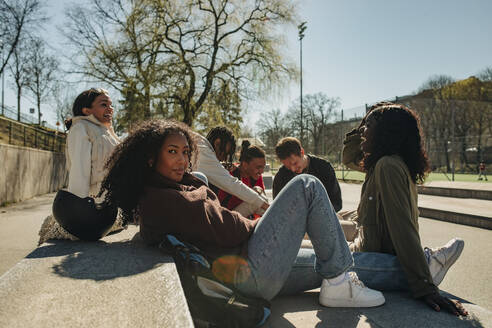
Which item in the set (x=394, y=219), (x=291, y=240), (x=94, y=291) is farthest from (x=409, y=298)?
(x=94, y=291)

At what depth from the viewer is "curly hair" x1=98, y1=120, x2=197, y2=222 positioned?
216cm

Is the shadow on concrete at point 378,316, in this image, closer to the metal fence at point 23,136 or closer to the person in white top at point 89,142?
the person in white top at point 89,142

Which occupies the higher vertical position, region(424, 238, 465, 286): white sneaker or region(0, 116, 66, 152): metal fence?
region(0, 116, 66, 152): metal fence

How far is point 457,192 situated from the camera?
11.1m

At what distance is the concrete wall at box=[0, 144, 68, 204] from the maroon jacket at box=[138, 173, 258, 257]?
979 cm

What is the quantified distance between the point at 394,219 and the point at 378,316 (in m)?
0.61

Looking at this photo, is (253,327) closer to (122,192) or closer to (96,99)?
(122,192)

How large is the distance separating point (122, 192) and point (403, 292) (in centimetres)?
206

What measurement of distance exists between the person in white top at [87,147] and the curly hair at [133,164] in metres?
0.63

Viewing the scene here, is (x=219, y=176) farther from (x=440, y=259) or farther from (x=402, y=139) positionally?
(x=440, y=259)

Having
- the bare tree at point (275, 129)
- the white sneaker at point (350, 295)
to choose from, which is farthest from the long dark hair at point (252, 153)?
the bare tree at point (275, 129)

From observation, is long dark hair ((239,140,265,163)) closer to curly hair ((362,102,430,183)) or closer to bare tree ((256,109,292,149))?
curly hair ((362,102,430,183))

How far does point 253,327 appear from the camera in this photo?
1.89 metres

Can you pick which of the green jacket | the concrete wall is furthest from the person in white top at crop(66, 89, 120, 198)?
the concrete wall
